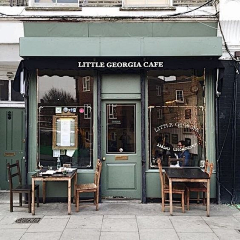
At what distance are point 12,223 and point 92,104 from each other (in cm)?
330

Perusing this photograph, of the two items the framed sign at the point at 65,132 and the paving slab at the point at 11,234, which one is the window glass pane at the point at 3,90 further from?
the paving slab at the point at 11,234

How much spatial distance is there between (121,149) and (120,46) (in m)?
2.51

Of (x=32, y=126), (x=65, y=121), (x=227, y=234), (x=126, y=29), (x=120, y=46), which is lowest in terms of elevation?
(x=227, y=234)

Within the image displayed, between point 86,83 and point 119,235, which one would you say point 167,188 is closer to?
point 119,235

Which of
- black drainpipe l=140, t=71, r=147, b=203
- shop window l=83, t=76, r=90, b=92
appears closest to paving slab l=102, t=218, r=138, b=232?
black drainpipe l=140, t=71, r=147, b=203

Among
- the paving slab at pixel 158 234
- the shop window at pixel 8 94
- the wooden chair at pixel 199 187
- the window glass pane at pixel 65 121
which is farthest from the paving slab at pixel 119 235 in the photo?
the shop window at pixel 8 94

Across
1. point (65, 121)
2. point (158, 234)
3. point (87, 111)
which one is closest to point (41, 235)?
point (158, 234)

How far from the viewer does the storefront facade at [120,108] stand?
801 cm

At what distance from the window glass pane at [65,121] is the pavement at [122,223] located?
1.22m

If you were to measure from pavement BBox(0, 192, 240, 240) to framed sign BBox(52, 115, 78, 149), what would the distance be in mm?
1463

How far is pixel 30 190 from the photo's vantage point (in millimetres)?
7227

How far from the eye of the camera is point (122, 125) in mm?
8273

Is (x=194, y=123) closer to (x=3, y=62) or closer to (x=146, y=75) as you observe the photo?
(x=146, y=75)

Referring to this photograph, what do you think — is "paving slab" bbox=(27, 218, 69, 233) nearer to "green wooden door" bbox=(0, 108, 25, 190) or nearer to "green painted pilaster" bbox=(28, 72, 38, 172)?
"green painted pilaster" bbox=(28, 72, 38, 172)
